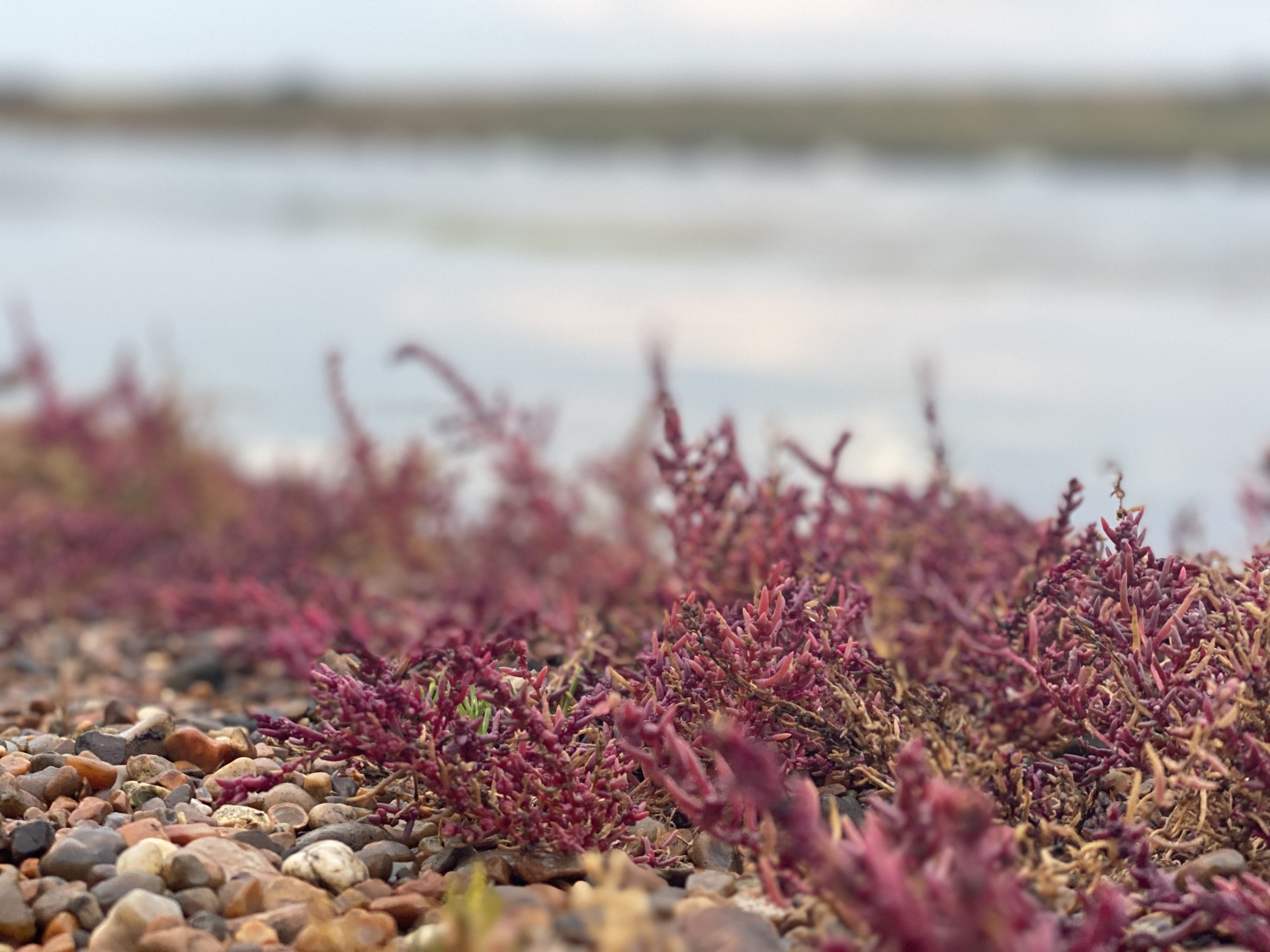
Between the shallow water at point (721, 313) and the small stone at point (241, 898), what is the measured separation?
233 centimetres

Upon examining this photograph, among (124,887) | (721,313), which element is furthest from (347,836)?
(721,313)

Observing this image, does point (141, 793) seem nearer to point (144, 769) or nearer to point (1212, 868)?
point (144, 769)

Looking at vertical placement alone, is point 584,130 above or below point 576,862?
above

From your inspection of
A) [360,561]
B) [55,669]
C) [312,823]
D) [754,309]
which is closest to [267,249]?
[754,309]

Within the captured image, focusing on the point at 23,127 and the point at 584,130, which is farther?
the point at 23,127

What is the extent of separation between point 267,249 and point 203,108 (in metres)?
61.3

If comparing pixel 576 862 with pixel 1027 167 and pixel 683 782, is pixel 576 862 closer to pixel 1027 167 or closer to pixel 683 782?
pixel 683 782

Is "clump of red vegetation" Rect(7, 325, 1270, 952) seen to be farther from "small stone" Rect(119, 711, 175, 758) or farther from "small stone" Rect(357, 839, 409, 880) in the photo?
"small stone" Rect(119, 711, 175, 758)

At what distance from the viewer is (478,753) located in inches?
113

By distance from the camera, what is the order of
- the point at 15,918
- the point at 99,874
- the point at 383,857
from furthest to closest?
the point at 383,857
the point at 99,874
the point at 15,918

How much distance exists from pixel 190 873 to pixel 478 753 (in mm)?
598

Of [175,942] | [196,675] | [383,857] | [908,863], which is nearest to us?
[908,863]

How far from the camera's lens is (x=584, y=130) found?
206 ft

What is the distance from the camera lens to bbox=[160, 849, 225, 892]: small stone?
8.73 feet
